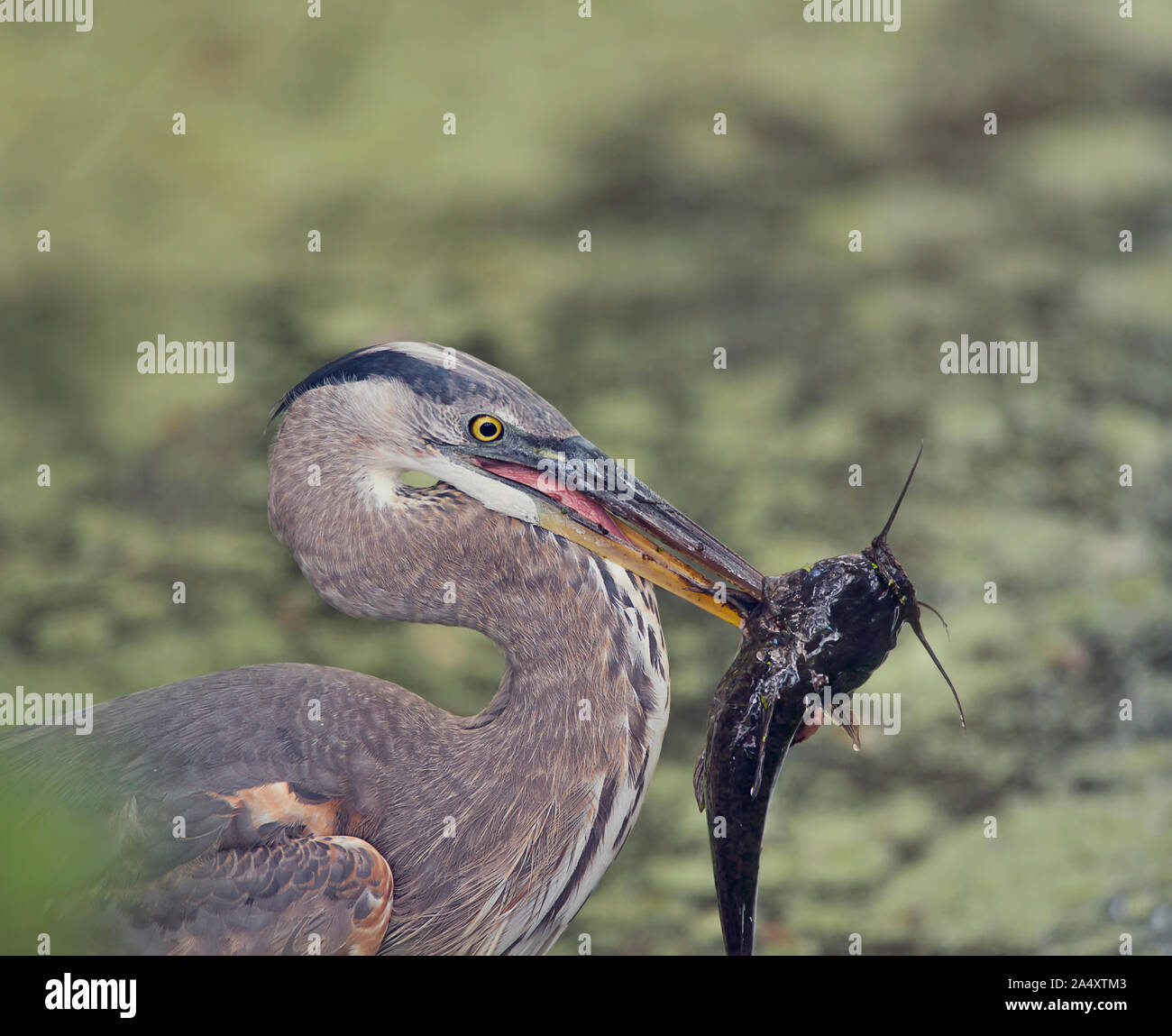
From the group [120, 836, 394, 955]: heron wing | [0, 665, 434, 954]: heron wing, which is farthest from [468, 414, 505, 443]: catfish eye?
[120, 836, 394, 955]: heron wing

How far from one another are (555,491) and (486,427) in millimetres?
145

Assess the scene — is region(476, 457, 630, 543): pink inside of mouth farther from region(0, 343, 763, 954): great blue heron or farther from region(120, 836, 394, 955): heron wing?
region(120, 836, 394, 955): heron wing

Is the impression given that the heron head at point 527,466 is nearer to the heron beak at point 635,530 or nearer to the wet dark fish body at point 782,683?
the heron beak at point 635,530

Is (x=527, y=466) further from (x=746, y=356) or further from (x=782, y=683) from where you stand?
(x=746, y=356)

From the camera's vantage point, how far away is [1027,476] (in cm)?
326

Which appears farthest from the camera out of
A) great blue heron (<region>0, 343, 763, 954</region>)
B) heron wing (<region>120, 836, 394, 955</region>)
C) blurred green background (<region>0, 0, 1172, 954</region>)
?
blurred green background (<region>0, 0, 1172, 954</region>)

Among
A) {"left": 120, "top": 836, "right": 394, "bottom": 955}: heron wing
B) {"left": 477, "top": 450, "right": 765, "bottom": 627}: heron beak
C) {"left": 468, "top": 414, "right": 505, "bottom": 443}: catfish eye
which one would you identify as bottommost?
{"left": 120, "top": 836, "right": 394, "bottom": 955}: heron wing

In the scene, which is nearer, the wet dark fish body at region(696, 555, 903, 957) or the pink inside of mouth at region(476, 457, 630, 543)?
the wet dark fish body at region(696, 555, 903, 957)

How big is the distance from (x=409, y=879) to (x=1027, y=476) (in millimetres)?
2216

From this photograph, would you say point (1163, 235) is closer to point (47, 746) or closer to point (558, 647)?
point (558, 647)

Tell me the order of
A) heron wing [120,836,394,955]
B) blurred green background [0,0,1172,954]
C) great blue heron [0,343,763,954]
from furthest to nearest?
1. blurred green background [0,0,1172,954]
2. great blue heron [0,343,763,954]
3. heron wing [120,836,394,955]

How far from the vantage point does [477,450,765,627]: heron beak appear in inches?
69.9

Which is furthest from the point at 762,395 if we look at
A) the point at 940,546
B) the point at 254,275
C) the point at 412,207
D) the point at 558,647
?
the point at 558,647

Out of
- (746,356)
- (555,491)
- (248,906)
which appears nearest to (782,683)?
(555,491)
